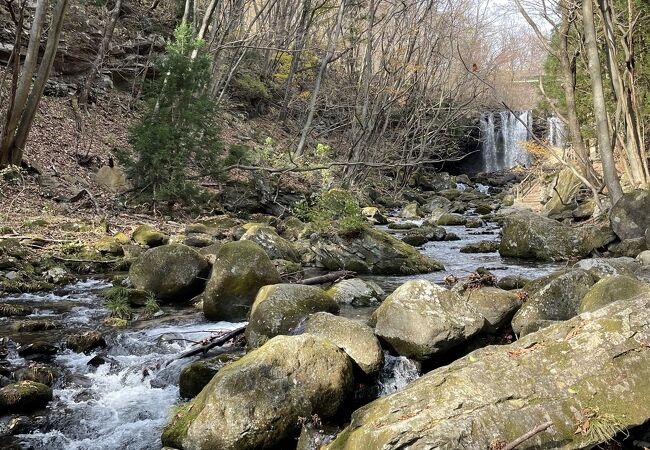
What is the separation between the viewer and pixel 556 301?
226 inches

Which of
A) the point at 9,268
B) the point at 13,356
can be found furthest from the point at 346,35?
the point at 13,356

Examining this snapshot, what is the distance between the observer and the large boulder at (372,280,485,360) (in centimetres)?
514

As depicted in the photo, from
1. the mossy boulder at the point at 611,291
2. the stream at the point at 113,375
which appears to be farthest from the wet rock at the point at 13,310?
the mossy boulder at the point at 611,291

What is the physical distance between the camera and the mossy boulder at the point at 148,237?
10.6 m

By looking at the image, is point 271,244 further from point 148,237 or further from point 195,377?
point 195,377

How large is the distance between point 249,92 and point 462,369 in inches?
943

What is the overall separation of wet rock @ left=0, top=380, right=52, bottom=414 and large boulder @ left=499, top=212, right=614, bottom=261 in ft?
30.1

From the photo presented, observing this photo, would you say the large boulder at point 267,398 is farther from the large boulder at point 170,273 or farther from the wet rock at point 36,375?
the large boulder at point 170,273

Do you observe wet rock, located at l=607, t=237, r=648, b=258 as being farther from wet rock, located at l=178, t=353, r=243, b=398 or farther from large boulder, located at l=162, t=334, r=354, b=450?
wet rock, located at l=178, t=353, r=243, b=398

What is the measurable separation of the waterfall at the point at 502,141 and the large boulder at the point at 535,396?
1228 inches

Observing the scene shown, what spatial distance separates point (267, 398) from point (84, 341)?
284 cm

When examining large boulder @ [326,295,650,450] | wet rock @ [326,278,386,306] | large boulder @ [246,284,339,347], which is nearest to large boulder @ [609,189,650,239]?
wet rock @ [326,278,386,306]

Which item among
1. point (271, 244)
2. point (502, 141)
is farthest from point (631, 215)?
point (502, 141)

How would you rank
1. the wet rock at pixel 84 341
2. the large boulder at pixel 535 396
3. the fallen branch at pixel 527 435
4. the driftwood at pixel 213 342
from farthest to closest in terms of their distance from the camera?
the wet rock at pixel 84 341 < the driftwood at pixel 213 342 < the large boulder at pixel 535 396 < the fallen branch at pixel 527 435
